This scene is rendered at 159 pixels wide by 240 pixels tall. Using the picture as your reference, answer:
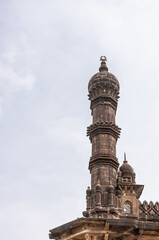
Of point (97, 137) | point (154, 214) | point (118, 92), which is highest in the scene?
point (118, 92)

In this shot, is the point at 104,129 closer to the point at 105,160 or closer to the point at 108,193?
the point at 105,160

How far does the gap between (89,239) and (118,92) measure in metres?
10.0

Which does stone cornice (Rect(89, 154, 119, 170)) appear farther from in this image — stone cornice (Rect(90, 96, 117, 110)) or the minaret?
A: stone cornice (Rect(90, 96, 117, 110))

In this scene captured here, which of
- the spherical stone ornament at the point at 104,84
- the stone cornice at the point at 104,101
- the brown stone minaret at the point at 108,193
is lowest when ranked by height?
the brown stone minaret at the point at 108,193

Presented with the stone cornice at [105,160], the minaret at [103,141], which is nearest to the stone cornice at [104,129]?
the minaret at [103,141]

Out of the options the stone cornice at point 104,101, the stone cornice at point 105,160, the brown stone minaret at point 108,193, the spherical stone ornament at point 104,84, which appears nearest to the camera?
the brown stone minaret at point 108,193

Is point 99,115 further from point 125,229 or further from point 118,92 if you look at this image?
point 125,229

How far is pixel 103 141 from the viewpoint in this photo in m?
23.8

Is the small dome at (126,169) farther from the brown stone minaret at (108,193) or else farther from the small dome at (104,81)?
the small dome at (104,81)

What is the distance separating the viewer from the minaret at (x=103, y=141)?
21.8 meters

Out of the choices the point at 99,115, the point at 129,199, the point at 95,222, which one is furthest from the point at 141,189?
the point at 95,222

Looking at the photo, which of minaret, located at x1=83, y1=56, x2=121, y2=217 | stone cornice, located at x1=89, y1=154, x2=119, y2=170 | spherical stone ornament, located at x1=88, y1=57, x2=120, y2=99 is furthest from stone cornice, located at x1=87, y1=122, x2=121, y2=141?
spherical stone ornament, located at x1=88, y1=57, x2=120, y2=99

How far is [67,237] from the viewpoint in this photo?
64.3ft

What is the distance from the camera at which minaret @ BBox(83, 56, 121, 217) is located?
21.8 m
